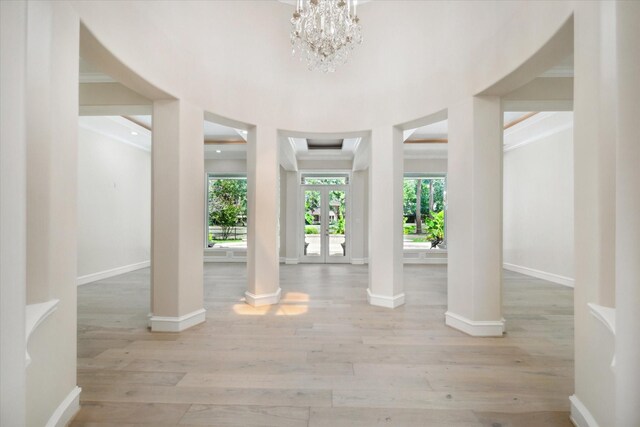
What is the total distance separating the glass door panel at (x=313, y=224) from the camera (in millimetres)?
9141

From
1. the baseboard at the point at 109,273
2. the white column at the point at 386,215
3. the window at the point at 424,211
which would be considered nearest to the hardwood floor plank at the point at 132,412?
the white column at the point at 386,215

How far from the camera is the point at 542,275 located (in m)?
6.54

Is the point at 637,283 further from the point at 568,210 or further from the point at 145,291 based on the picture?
the point at 145,291

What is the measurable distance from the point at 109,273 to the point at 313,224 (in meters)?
5.24

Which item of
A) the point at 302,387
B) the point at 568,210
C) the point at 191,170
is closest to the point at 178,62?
the point at 191,170

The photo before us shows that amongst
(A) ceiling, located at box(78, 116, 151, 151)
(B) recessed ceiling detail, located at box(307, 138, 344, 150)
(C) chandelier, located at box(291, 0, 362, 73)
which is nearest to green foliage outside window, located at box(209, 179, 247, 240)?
(A) ceiling, located at box(78, 116, 151, 151)

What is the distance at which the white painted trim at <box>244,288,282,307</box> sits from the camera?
4355 millimetres

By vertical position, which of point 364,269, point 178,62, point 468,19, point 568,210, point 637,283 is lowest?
point 364,269

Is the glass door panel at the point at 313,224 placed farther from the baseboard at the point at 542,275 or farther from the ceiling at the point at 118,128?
the baseboard at the point at 542,275

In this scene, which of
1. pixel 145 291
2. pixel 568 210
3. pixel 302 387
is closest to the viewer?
pixel 302 387

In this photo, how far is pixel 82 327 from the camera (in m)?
3.57

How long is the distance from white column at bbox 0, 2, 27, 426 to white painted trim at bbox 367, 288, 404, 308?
381cm

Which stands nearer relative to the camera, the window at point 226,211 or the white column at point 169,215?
the white column at point 169,215

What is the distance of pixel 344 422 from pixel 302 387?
487 mm
